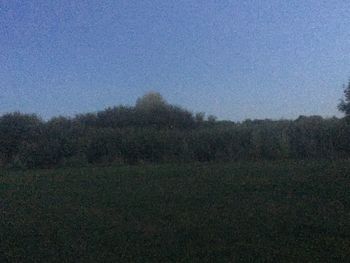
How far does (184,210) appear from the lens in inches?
543

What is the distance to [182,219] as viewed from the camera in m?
12.5

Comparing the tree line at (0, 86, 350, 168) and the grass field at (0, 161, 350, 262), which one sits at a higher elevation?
the tree line at (0, 86, 350, 168)

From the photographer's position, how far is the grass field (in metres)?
9.55

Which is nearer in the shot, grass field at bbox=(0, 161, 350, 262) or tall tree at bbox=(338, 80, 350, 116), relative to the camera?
grass field at bbox=(0, 161, 350, 262)

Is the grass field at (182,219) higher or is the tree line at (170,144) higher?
the tree line at (170,144)

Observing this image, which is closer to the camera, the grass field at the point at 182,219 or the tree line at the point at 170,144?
the grass field at the point at 182,219

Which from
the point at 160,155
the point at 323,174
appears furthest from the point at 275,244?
the point at 160,155

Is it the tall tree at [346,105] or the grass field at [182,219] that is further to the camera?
the tall tree at [346,105]

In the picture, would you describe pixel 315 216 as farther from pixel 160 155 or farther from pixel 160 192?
pixel 160 155

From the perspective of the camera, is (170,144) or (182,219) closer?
(182,219)

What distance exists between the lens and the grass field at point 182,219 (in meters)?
9.55

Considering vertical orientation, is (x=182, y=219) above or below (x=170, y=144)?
below

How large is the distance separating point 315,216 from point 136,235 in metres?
3.99

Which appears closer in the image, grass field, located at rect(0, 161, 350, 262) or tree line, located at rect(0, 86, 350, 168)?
grass field, located at rect(0, 161, 350, 262)
